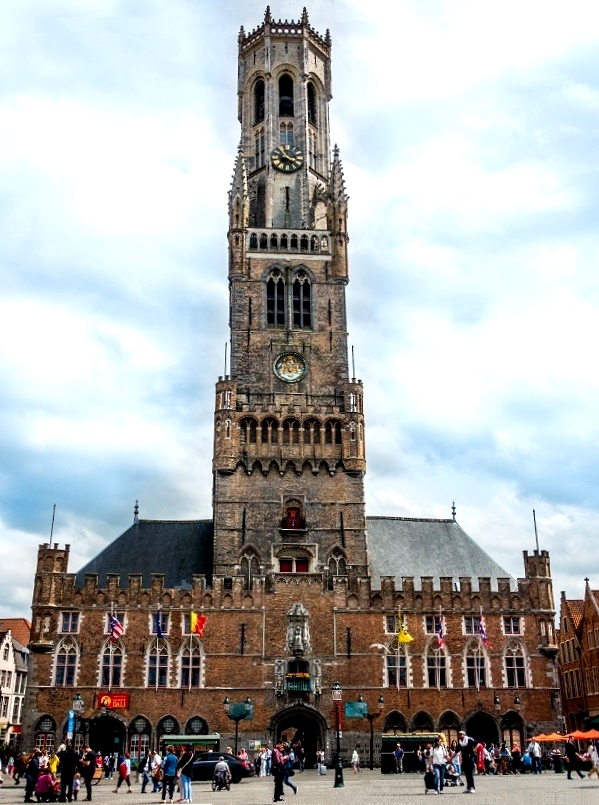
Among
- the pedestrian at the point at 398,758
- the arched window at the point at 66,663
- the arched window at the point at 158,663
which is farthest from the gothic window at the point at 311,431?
the pedestrian at the point at 398,758

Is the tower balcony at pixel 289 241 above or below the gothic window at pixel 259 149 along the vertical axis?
below

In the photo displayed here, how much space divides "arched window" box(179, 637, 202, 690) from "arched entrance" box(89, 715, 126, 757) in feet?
14.3

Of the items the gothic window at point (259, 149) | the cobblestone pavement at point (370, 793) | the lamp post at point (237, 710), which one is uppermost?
the gothic window at point (259, 149)

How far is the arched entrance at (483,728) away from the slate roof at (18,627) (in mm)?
45384

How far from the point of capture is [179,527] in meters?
59.8

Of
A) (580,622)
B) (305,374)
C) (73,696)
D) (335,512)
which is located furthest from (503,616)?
(73,696)

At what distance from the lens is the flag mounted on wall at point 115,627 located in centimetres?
4972

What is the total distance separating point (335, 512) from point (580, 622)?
2442 centimetres

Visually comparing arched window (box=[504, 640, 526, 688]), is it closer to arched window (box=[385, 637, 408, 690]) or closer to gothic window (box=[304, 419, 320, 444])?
arched window (box=[385, 637, 408, 690])

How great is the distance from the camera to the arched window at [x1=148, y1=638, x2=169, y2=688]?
A: 167ft

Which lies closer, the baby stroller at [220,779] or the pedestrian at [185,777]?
the pedestrian at [185,777]

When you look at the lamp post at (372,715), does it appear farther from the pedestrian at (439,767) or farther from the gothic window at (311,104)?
the gothic window at (311,104)

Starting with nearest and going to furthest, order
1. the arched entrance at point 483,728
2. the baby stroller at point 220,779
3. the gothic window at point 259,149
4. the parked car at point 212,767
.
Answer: the baby stroller at point 220,779 → the parked car at point 212,767 → the arched entrance at point 483,728 → the gothic window at point 259,149

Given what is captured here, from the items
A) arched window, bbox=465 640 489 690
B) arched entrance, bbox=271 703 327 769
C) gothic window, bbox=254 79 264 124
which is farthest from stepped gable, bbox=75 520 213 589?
gothic window, bbox=254 79 264 124
